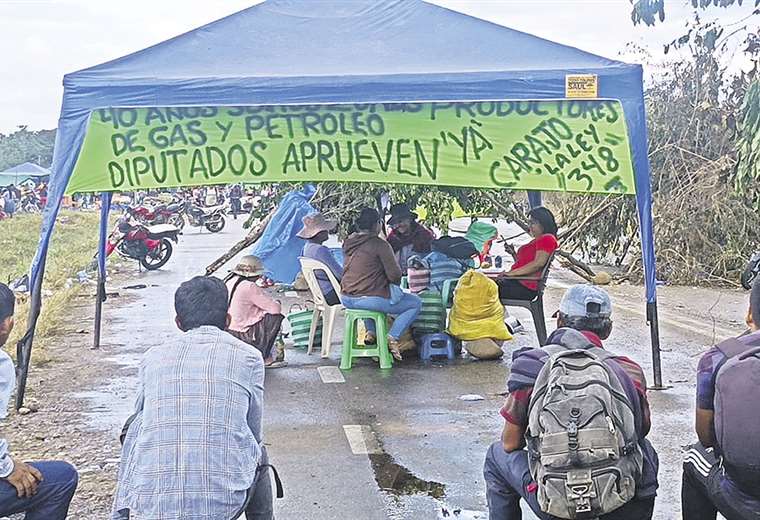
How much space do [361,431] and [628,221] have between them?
31.6ft

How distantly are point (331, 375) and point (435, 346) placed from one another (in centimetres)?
113

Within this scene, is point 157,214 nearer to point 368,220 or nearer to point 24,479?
point 368,220

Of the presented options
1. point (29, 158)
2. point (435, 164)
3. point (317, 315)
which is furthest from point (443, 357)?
point (29, 158)

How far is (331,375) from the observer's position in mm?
8383

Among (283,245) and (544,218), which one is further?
(283,245)

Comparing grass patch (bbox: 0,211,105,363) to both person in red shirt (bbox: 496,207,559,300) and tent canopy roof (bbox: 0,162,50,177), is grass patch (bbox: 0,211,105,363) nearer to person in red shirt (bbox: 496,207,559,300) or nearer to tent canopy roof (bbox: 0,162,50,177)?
person in red shirt (bbox: 496,207,559,300)

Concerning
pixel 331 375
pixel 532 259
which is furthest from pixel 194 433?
pixel 532 259

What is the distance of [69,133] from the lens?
671cm

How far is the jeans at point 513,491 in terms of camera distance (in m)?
3.76

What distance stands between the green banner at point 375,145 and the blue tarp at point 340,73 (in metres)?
0.24

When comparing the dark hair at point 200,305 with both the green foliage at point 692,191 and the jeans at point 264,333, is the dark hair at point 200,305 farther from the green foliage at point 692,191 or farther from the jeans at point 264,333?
the green foliage at point 692,191

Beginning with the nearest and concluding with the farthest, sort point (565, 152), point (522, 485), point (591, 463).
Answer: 1. point (591, 463)
2. point (522, 485)
3. point (565, 152)

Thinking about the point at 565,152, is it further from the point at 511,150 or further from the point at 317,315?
the point at 317,315

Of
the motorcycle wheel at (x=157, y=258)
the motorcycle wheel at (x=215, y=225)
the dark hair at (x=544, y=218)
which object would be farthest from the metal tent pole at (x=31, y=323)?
the motorcycle wheel at (x=215, y=225)
